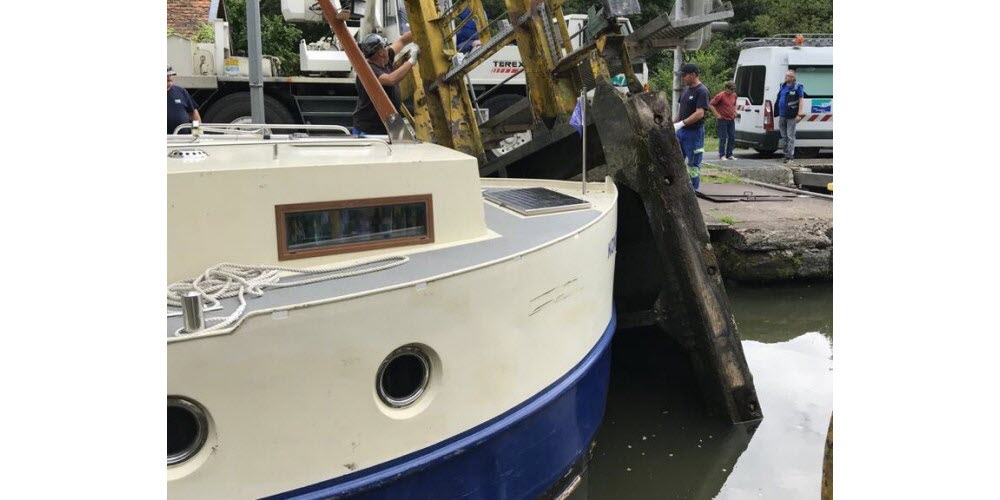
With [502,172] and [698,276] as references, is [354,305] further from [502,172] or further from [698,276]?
[502,172]

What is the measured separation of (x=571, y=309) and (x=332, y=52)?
8.96m

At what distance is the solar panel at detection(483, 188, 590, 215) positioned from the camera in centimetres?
461

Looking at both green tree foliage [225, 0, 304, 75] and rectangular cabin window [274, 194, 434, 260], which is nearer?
rectangular cabin window [274, 194, 434, 260]

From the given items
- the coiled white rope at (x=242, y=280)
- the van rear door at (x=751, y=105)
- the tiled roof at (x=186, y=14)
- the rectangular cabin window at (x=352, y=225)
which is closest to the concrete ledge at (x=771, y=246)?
the rectangular cabin window at (x=352, y=225)

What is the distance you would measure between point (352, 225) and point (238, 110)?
8.57m

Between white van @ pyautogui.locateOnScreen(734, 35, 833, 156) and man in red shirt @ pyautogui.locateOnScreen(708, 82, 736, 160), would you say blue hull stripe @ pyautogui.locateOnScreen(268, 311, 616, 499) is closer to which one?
man in red shirt @ pyautogui.locateOnScreen(708, 82, 736, 160)

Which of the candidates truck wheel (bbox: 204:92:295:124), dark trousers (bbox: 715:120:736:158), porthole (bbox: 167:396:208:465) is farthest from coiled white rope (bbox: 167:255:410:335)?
dark trousers (bbox: 715:120:736:158)

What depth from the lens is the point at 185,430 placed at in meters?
2.63

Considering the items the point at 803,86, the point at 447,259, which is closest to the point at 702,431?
the point at 447,259

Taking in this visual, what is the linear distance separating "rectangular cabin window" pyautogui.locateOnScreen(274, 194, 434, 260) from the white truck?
740 cm

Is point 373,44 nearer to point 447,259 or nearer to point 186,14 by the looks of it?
point 447,259

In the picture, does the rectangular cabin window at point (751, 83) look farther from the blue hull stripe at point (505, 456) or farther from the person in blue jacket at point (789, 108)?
the blue hull stripe at point (505, 456)

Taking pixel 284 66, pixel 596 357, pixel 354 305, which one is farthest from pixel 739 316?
pixel 284 66

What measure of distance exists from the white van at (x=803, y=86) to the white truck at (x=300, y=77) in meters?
4.97
